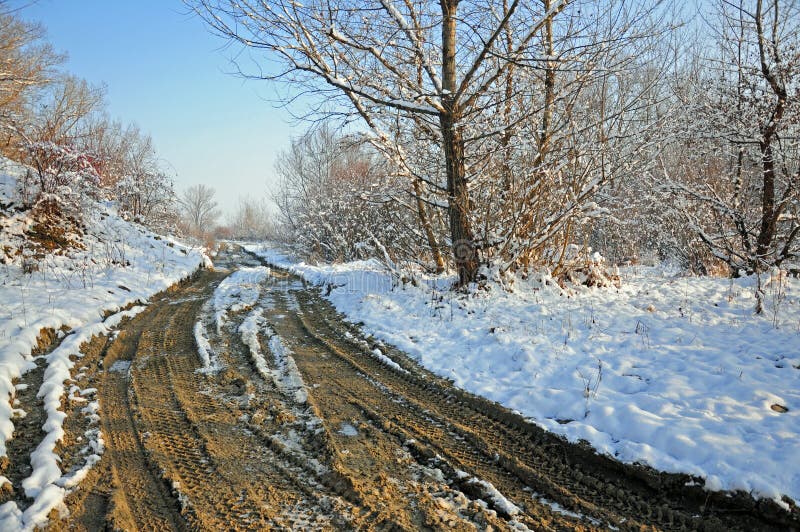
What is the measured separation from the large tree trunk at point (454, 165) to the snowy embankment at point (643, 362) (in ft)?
2.34

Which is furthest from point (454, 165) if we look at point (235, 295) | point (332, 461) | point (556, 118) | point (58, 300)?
point (58, 300)

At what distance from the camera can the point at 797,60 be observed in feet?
21.6

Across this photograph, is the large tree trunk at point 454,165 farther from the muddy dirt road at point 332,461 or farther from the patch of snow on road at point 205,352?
the patch of snow on road at point 205,352

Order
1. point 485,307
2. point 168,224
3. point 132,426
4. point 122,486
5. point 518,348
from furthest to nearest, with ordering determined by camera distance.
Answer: point 168,224 → point 485,307 → point 518,348 → point 132,426 → point 122,486

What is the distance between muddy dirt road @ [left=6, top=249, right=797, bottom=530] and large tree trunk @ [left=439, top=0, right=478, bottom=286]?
3.16m

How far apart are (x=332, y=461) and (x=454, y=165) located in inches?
232

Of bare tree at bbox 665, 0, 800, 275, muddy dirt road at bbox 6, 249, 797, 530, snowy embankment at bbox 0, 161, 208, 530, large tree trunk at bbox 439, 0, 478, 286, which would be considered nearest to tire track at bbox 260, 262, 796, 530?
muddy dirt road at bbox 6, 249, 797, 530

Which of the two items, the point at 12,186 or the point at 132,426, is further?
the point at 12,186

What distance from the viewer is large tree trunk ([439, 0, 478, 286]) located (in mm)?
7477

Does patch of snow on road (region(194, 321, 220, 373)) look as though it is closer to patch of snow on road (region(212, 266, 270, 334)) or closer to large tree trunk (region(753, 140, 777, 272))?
patch of snow on road (region(212, 266, 270, 334))

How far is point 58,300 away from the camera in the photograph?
23.4 ft

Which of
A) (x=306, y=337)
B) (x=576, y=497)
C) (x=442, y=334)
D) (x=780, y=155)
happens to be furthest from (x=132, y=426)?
(x=780, y=155)

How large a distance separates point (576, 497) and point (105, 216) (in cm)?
1552

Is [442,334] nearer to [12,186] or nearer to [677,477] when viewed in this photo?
[677,477]
